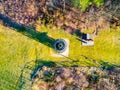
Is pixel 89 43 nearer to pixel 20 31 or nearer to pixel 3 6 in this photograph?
pixel 20 31

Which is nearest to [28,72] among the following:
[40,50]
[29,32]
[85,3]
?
[40,50]

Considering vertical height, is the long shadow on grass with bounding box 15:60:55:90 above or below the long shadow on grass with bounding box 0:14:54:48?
below

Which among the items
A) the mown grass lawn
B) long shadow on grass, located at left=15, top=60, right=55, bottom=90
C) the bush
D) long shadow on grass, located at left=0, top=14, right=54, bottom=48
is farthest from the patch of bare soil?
long shadow on grass, located at left=15, top=60, right=55, bottom=90

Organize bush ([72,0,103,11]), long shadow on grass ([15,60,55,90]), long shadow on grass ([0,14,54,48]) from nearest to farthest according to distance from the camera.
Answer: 1. bush ([72,0,103,11])
2. long shadow on grass ([15,60,55,90])
3. long shadow on grass ([0,14,54,48])

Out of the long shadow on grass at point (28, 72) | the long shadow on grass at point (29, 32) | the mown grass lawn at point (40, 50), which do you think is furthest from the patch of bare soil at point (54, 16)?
the long shadow on grass at point (28, 72)

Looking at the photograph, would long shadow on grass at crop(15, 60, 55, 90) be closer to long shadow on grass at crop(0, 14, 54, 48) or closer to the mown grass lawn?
the mown grass lawn

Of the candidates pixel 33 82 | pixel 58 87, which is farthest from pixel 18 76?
pixel 58 87
